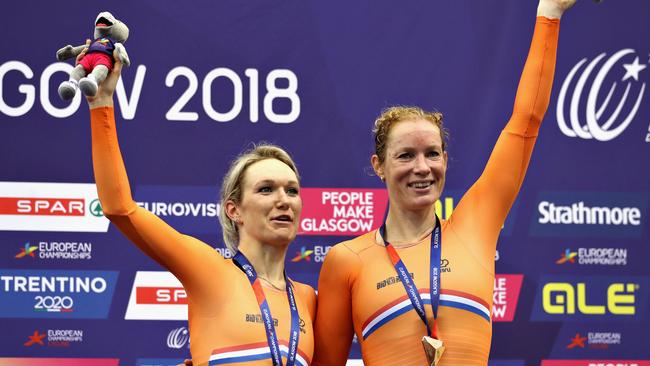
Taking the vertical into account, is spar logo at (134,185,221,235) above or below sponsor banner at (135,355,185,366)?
above

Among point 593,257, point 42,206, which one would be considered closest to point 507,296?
point 593,257

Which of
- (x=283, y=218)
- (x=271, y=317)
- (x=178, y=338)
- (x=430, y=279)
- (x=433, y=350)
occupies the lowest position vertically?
(x=433, y=350)

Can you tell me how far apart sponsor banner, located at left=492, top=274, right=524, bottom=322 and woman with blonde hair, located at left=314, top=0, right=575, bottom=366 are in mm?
1515

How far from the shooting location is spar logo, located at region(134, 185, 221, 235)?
4.63 metres

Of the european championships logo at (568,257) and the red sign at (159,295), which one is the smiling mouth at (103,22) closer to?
the red sign at (159,295)

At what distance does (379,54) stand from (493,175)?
170 cm

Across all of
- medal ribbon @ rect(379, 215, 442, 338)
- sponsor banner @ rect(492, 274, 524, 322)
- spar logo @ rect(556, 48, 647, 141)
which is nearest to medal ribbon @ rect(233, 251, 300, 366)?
medal ribbon @ rect(379, 215, 442, 338)

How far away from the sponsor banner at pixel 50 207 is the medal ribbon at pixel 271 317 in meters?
1.52

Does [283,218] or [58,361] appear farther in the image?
[58,361]

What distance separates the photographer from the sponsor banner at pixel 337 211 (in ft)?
15.5

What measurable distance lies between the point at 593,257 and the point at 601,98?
33.2 inches

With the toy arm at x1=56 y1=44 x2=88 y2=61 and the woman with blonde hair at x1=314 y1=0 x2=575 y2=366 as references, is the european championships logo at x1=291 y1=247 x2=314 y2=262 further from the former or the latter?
the toy arm at x1=56 y1=44 x2=88 y2=61

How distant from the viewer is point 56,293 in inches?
179

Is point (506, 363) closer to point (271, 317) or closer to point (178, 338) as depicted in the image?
point (178, 338)
